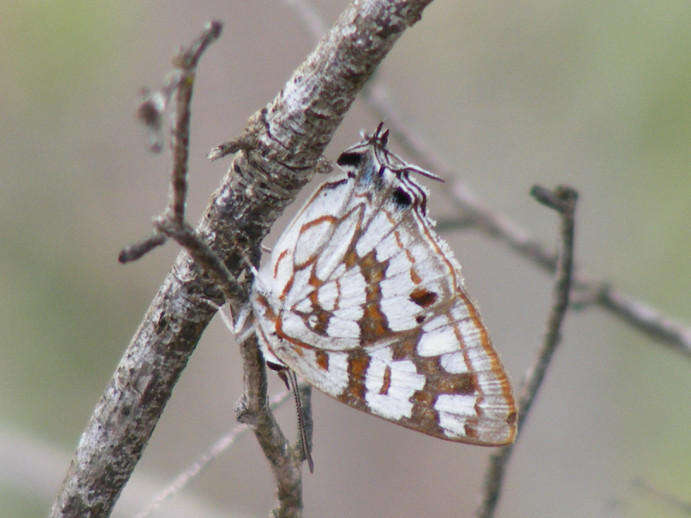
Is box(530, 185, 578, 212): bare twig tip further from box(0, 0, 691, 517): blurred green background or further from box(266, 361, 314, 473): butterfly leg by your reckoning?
box(0, 0, 691, 517): blurred green background

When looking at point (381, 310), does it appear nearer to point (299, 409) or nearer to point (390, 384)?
point (390, 384)

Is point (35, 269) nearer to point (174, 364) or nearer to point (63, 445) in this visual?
Result: point (63, 445)

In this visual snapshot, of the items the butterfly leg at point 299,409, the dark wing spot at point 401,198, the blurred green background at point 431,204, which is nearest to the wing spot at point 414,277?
the dark wing spot at point 401,198

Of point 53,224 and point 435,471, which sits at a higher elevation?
point 53,224

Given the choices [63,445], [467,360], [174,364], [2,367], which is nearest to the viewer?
[174,364]

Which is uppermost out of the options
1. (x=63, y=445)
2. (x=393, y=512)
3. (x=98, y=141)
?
(x=98, y=141)

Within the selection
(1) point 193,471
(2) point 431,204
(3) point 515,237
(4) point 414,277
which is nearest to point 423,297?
(4) point 414,277

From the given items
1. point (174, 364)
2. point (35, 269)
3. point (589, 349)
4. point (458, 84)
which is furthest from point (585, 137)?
point (174, 364)
